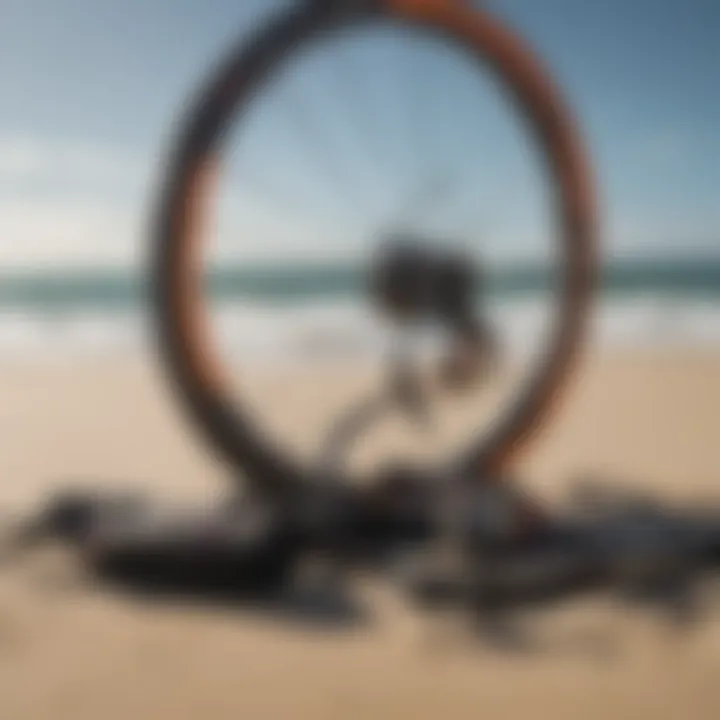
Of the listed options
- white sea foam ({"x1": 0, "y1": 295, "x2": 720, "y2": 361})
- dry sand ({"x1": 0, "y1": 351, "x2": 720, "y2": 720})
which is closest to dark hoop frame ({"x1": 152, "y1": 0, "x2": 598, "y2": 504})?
dry sand ({"x1": 0, "y1": 351, "x2": 720, "y2": 720})

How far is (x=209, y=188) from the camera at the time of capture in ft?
Answer: 7.98

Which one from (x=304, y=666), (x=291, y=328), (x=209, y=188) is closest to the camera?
(x=304, y=666)

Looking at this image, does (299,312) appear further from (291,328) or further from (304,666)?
(304,666)

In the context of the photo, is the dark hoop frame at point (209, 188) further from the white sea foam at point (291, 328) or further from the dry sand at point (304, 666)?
the white sea foam at point (291, 328)

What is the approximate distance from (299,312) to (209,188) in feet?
26.4

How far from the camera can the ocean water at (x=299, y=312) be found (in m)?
6.75

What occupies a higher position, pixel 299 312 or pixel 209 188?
pixel 299 312

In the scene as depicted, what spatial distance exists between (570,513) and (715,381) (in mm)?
2392

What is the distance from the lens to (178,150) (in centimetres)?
243

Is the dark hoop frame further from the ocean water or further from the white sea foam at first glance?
the white sea foam

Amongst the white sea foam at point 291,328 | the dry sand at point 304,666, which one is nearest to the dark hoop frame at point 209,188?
the dry sand at point 304,666

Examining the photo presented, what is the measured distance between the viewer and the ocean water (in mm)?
6750

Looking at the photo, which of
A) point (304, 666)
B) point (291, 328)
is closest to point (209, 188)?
point (304, 666)

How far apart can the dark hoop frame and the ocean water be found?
0.39m
